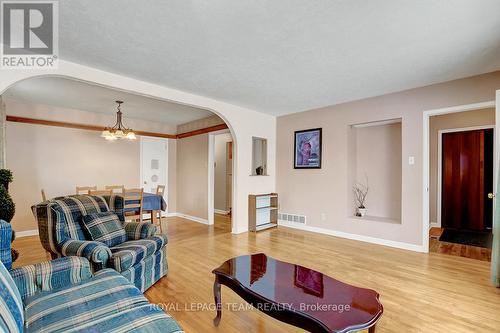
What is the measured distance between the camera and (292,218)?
17.4 feet

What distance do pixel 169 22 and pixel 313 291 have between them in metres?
2.40

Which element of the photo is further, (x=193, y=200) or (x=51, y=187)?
(x=193, y=200)

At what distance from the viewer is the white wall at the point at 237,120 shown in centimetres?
298

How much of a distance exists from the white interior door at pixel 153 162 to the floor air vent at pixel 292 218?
3228mm

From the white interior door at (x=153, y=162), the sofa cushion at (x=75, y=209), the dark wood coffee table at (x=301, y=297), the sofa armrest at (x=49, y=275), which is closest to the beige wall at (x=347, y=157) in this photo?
the dark wood coffee table at (x=301, y=297)

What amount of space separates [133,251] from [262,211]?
3.33 meters

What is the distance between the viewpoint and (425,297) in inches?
91.7

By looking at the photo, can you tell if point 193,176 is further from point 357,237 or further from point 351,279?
point 351,279

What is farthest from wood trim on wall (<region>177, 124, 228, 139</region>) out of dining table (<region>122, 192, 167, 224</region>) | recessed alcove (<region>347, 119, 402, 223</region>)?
recessed alcove (<region>347, 119, 402, 223</region>)

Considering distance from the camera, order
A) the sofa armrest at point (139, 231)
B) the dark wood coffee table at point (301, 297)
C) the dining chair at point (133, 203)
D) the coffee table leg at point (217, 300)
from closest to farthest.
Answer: the dark wood coffee table at point (301, 297) < the coffee table leg at point (217, 300) < the sofa armrest at point (139, 231) < the dining chair at point (133, 203)

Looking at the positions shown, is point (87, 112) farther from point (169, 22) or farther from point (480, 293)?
point (480, 293)

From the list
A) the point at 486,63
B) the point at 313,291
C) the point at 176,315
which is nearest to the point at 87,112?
the point at 176,315

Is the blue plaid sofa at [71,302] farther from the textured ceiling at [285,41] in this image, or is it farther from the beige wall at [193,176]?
the beige wall at [193,176]

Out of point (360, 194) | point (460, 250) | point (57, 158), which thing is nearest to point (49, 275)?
point (57, 158)
